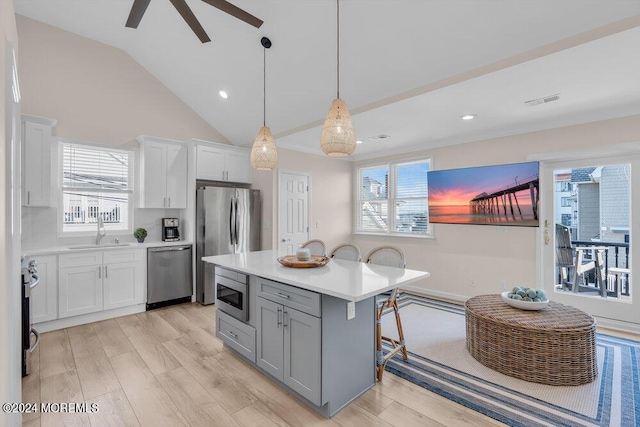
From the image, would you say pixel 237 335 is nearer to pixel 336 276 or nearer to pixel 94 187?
pixel 336 276

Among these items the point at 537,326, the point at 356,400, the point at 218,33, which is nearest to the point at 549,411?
the point at 537,326

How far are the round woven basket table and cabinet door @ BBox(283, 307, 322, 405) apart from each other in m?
1.64

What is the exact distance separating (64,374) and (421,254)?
467 centimetres

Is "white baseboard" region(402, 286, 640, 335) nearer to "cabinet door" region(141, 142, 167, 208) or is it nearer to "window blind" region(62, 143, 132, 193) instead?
"cabinet door" region(141, 142, 167, 208)

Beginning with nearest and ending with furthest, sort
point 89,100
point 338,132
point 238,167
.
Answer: point 338,132 → point 89,100 → point 238,167

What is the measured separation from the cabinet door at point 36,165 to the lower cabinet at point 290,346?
10.0ft

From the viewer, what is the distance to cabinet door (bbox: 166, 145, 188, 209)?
174 inches

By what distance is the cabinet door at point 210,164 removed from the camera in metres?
4.55

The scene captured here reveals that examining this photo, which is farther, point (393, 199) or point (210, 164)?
point (393, 199)

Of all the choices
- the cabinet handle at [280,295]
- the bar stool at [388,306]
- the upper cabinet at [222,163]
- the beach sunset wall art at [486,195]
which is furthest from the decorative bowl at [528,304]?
the upper cabinet at [222,163]

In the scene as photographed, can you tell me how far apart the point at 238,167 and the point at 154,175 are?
127 cm

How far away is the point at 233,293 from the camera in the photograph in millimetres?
2754

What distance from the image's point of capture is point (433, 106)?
3.34 m

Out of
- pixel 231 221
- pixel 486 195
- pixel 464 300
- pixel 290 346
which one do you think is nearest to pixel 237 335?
pixel 290 346
